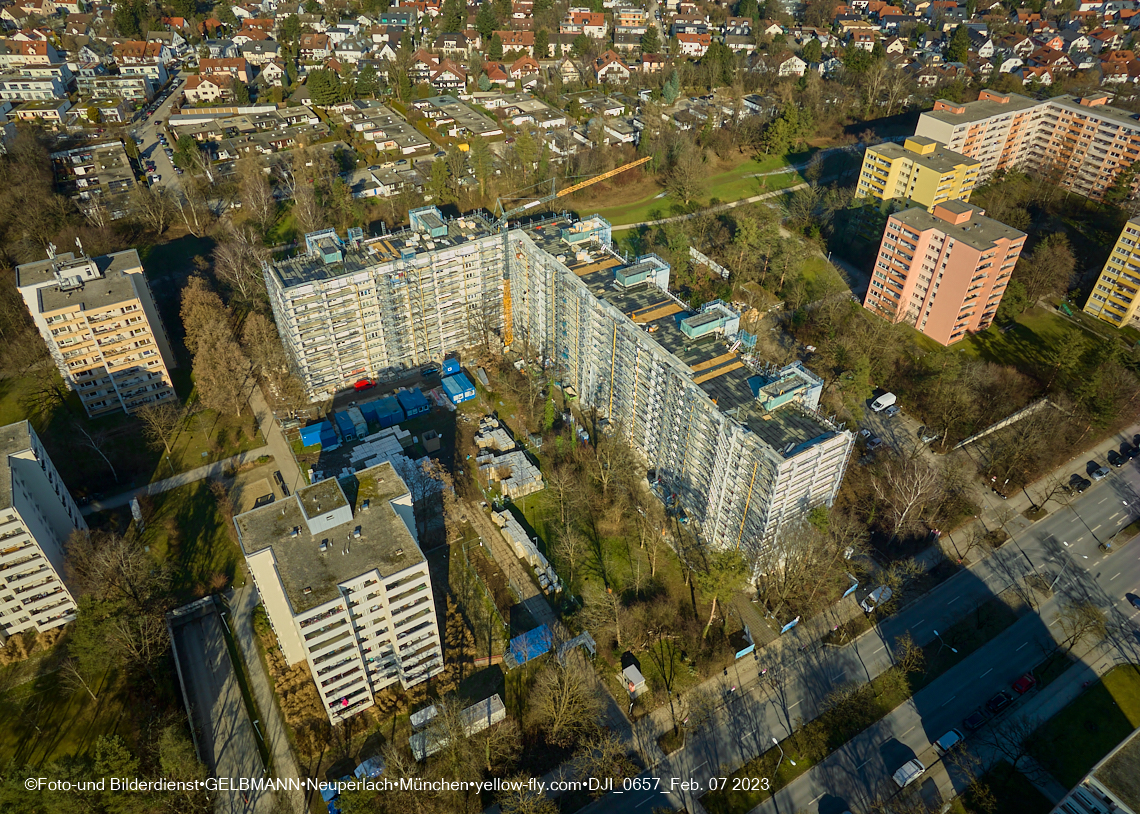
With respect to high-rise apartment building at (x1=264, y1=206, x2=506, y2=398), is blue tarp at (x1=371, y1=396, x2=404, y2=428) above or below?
below

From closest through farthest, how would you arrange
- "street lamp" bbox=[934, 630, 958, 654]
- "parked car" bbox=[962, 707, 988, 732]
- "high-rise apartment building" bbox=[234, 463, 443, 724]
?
"high-rise apartment building" bbox=[234, 463, 443, 724], "parked car" bbox=[962, 707, 988, 732], "street lamp" bbox=[934, 630, 958, 654]

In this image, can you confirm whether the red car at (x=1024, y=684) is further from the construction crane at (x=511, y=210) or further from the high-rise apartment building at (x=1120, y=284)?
the construction crane at (x=511, y=210)

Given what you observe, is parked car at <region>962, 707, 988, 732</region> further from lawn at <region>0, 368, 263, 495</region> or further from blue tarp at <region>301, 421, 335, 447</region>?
lawn at <region>0, 368, 263, 495</region>

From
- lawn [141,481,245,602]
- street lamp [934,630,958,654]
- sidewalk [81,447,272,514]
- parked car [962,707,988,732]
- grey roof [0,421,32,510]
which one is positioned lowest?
parked car [962,707,988,732]

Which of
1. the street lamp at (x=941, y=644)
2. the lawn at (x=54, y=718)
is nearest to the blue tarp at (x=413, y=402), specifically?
the lawn at (x=54, y=718)

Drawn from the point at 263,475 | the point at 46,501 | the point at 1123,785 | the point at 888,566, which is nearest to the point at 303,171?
the point at 263,475

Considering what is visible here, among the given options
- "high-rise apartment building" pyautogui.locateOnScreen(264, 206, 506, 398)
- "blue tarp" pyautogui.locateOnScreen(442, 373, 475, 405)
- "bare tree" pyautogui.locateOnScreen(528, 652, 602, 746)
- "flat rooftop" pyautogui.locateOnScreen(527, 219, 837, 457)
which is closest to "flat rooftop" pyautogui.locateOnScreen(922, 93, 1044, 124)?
"flat rooftop" pyautogui.locateOnScreen(527, 219, 837, 457)

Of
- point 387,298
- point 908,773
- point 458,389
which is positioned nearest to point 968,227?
point 458,389

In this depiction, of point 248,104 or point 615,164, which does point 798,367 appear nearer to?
point 615,164
